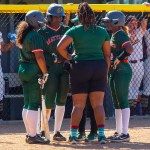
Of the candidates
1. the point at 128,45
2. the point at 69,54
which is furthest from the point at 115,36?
the point at 69,54

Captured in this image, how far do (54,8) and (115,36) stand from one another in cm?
93

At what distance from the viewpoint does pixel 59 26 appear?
839 cm

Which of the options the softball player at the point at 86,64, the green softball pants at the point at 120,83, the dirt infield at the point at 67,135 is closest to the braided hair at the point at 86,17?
the softball player at the point at 86,64

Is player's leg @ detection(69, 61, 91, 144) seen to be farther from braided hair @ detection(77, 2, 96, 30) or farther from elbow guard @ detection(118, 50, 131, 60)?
elbow guard @ detection(118, 50, 131, 60)

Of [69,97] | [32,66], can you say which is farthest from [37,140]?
[69,97]

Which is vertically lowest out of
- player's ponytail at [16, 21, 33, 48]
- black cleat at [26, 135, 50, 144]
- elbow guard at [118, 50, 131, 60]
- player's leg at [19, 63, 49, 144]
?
black cleat at [26, 135, 50, 144]

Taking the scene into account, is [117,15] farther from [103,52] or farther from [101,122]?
[101,122]

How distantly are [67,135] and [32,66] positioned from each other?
1587 mm

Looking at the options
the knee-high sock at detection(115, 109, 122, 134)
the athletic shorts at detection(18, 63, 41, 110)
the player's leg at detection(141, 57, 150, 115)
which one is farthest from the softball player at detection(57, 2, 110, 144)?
the player's leg at detection(141, 57, 150, 115)

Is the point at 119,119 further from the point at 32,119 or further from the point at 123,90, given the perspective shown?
the point at 32,119

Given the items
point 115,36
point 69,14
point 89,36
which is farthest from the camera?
point 69,14

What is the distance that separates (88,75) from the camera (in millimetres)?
7738

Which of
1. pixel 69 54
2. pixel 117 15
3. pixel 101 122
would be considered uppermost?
pixel 117 15

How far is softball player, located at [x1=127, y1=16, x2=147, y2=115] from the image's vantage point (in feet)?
36.5
